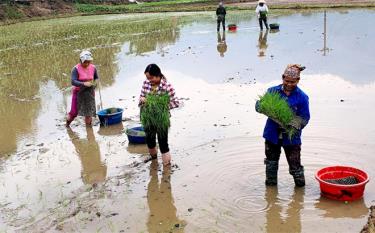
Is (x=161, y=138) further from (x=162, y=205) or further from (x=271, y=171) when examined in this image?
(x=271, y=171)

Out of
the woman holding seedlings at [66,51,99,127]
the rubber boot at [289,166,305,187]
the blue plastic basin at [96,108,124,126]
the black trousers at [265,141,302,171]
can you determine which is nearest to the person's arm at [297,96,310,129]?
the black trousers at [265,141,302,171]

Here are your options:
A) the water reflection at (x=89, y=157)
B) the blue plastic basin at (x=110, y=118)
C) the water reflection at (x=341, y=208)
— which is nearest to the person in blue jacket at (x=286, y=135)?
the water reflection at (x=341, y=208)

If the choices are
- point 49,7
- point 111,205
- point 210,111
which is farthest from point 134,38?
point 49,7

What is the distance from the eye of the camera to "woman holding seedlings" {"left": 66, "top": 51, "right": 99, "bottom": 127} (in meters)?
8.67

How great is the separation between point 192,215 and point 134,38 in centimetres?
1913

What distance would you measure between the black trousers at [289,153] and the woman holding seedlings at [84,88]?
162 inches

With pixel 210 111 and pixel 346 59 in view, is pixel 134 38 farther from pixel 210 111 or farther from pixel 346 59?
pixel 210 111

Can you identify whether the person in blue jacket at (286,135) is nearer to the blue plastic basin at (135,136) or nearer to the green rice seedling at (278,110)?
the green rice seedling at (278,110)

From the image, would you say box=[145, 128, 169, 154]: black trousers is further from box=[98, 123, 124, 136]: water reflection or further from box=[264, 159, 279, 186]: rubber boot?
box=[98, 123, 124, 136]: water reflection

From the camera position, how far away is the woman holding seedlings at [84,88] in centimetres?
867

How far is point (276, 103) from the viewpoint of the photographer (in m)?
5.37

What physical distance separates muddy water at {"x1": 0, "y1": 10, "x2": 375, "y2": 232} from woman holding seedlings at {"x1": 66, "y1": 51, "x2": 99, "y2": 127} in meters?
0.35

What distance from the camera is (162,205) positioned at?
5.76 meters

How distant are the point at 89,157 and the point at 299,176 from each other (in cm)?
349
